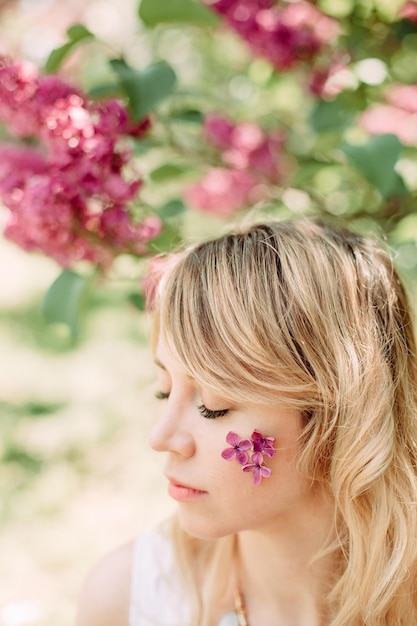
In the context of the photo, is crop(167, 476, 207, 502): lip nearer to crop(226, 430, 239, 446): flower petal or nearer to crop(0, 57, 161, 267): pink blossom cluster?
crop(226, 430, 239, 446): flower petal

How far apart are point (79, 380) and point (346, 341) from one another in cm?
277

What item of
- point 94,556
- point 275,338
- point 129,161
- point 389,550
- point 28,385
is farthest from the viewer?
point 28,385

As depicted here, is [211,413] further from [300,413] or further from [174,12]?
[174,12]

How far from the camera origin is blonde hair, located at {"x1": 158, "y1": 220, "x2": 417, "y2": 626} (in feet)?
4.06

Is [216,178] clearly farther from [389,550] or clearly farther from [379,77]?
[389,550]

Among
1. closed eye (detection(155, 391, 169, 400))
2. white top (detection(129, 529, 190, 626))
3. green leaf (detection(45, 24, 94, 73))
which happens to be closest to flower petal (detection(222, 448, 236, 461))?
closed eye (detection(155, 391, 169, 400))

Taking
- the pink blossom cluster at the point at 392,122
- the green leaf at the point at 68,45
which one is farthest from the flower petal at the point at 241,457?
the pink blossom cluster at the point at 392,122

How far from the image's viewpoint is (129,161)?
5.03ft

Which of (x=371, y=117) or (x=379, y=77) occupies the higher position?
(x=371, y=117)

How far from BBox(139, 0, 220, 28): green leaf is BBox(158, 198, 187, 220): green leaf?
378 millimetres

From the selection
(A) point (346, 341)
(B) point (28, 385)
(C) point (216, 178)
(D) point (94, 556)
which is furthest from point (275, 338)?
(B) point (28, 385)

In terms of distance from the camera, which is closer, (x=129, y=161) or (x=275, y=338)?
(x=275, y=338)

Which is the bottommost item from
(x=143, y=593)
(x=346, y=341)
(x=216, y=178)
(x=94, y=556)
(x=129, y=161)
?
(x=143, y=593)

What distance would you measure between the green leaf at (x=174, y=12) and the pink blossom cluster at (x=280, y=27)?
409 millimetres
